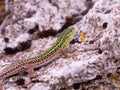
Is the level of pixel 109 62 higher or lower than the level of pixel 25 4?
lower

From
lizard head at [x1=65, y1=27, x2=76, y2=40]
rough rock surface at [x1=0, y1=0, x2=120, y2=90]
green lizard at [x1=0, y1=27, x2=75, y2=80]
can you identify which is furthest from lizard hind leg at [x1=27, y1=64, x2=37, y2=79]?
lizard head at [x1=65, y1=27, x2=76, y2=40]

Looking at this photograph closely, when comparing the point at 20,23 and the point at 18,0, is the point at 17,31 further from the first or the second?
the point at 18,0

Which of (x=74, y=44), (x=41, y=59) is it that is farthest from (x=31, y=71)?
(x=74, y=44)

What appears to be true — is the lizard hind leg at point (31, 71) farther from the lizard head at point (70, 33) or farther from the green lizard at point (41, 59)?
the lizard head at point (70, 33)

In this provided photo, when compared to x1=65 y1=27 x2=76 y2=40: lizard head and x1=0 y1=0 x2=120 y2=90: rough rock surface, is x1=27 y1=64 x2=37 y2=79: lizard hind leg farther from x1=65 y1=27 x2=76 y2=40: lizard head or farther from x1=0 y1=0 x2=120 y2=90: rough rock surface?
x1=65 y1=27 x2=76 y2=40: lizard head

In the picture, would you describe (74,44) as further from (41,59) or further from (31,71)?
(31,71)

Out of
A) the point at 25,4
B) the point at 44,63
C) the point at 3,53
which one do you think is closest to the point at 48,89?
the point at 44,63
